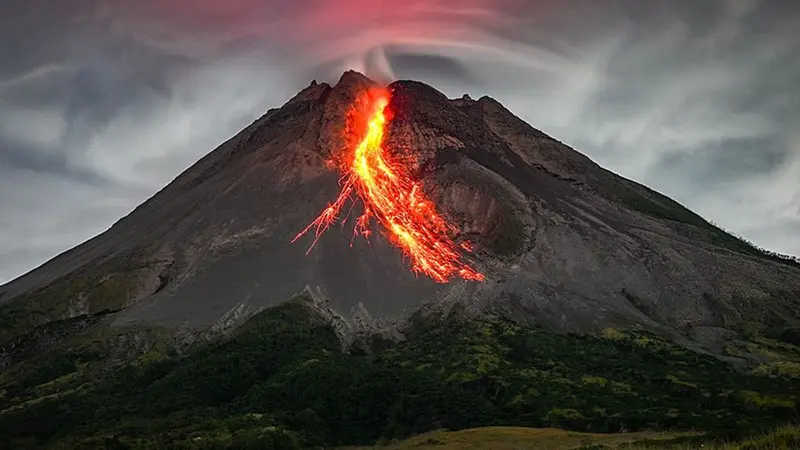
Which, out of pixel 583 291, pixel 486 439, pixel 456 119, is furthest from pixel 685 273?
pixel 486 439

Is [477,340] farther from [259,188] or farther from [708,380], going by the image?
[259,188]

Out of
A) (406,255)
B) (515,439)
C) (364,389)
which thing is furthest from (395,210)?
(515,439)

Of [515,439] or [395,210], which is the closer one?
[515,439]

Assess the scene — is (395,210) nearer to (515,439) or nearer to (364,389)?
(364,389)

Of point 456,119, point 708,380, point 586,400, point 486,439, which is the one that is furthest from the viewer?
point 456,119

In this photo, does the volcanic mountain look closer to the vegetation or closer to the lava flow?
the lava flow

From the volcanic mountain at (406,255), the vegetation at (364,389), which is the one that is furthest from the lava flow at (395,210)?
the vegetation at (364,389)

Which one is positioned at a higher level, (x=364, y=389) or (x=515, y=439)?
(x=364, y=389)

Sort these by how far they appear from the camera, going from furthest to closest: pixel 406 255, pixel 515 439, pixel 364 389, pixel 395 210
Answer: pixel 395 210
pixel 406 255
pixel 364 389
pixel 515 439
